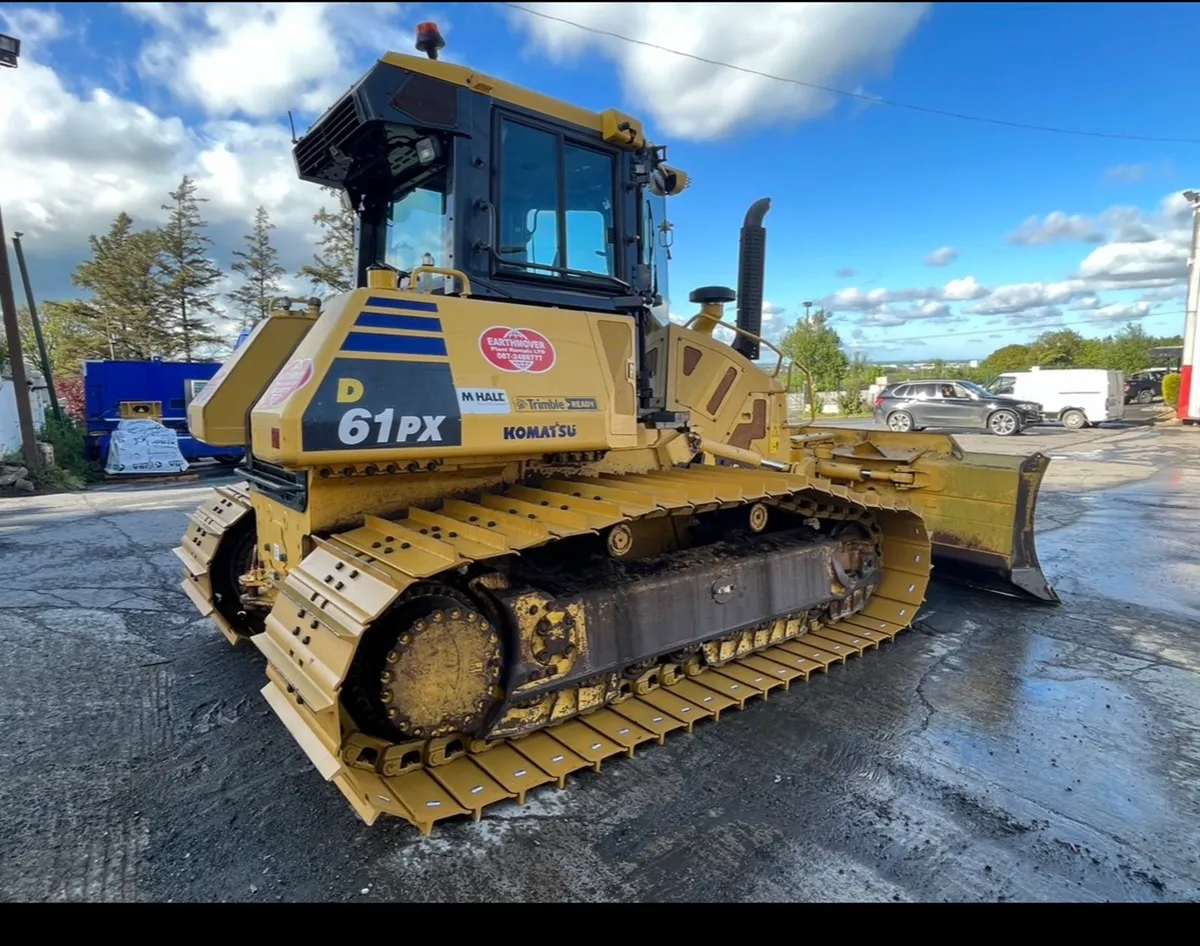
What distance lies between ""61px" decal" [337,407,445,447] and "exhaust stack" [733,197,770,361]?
9.08 ft

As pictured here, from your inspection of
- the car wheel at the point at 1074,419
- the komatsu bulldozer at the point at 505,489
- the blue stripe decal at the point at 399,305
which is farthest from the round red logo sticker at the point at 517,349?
the car wheel at the point at 1074,419

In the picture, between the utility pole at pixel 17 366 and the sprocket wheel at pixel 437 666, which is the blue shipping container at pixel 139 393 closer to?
the utility pole at pixel 17 366

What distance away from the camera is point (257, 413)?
317 cm

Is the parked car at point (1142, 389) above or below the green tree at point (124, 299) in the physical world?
below

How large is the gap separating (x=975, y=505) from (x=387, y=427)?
15.7ft

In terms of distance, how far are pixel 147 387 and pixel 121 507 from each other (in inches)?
279

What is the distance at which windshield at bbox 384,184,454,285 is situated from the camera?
361 centimetres

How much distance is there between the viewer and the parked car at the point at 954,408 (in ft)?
73.0

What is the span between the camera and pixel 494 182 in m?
3.55

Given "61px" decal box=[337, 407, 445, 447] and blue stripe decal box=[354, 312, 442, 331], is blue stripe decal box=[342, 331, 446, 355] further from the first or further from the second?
"61px" decal box=[337, 407, 445, 447]

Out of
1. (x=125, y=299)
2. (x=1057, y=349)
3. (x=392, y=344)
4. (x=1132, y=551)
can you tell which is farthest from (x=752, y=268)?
(x=1057, y=349)

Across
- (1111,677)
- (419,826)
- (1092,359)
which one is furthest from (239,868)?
(1092,359)

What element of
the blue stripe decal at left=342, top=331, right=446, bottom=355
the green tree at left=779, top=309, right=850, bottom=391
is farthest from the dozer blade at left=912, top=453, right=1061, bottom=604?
the green tree at left=779, top=309, right=850, bottom=391

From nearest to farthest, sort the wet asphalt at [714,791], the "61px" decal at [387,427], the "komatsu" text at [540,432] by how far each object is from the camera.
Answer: the wet asphalt at [714,791]
the "61px" decal at [387,427]
the "komatsu" text at [540,432]
